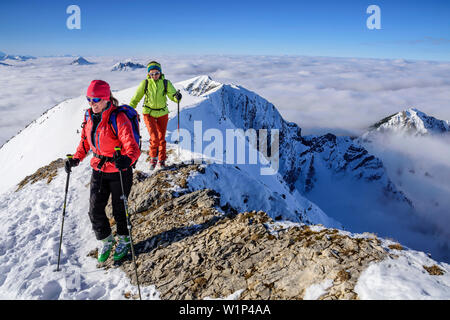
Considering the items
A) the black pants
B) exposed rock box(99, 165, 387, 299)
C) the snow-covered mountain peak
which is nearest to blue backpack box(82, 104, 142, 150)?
the black pants

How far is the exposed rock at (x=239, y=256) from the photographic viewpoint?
16.1ft

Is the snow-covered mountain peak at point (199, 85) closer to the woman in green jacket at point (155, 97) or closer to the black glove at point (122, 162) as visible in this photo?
the woman in green jacket at point (155, 97)

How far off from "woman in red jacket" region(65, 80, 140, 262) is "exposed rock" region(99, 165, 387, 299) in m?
0.90

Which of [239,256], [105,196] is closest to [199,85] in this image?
[105,196]

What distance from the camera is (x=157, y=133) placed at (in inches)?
473

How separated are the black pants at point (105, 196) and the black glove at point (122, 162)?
2.74 ft

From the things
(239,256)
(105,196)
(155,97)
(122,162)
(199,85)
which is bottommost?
(239,256)

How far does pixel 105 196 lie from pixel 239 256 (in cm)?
406

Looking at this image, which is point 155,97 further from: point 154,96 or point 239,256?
point 239,256

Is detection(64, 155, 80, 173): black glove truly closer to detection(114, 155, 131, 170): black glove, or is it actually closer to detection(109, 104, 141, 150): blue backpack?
detection(109, 104, 141, 150): blue backpack

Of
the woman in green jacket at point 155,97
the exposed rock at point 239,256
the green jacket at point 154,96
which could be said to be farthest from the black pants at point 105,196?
the green jacket at point 154,96

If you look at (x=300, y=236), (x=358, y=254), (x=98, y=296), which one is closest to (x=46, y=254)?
(x=98, y=296)

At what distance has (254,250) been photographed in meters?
6.30

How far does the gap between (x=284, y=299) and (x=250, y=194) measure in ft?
37.0
